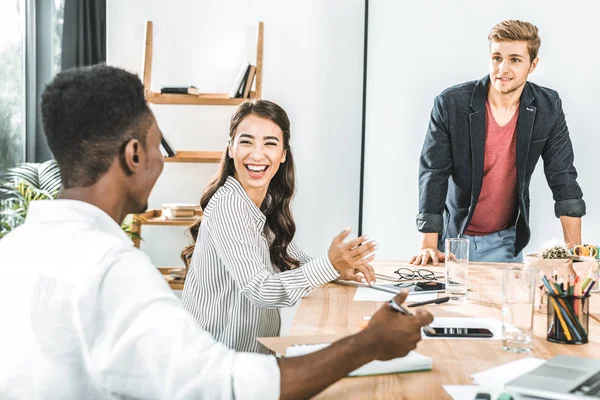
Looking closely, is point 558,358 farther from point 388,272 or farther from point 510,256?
point 510,256

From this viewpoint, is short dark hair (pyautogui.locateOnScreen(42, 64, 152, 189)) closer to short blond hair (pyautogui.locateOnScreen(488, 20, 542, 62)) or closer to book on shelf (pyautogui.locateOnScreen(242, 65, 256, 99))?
short blond hair (pyautogui.locateOnScreen(488, 20, 542, 62))

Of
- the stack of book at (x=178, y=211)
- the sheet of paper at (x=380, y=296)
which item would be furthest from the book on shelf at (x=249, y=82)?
the sheet of paper at (x=380, y=296)

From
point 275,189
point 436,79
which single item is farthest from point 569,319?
point 436,79

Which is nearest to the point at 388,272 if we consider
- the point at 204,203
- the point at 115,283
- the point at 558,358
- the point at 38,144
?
the point at 204,203

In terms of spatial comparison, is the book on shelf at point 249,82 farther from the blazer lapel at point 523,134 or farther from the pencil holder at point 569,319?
the pencil holder at point 569,319

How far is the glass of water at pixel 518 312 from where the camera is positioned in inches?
55.6

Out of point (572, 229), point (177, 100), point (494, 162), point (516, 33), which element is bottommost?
point (572, 229)

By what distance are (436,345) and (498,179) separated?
1.72 metres

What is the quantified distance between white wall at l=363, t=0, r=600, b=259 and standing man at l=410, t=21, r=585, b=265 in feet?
2.09

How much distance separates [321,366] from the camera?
1062 millimetres

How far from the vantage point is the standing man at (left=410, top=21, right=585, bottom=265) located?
2.95m

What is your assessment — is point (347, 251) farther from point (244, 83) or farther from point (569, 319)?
Result: point (244, 83)

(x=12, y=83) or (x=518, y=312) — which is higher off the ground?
(x=12, y=83)

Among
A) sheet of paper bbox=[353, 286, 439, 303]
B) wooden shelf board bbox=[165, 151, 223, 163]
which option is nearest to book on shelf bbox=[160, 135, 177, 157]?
wooden shelf board bbox=[165, 151, 223, 163]
